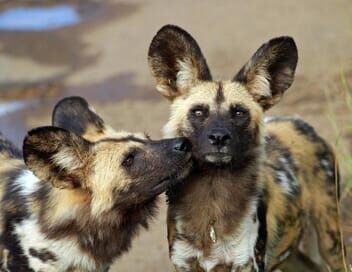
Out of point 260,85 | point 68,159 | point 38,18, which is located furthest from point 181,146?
point 38,18

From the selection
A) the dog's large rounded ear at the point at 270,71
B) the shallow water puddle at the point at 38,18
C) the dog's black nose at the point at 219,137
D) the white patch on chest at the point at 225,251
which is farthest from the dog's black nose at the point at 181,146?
the shallow water puddle at the point at 38,18

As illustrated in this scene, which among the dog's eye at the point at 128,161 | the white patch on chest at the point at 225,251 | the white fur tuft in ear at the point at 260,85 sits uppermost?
the white fur tuft in ear at the point at 260,85

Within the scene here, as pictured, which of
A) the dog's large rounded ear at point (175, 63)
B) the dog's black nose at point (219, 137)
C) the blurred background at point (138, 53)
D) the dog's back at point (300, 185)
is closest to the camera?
the dog's black nose at point (219, 137)

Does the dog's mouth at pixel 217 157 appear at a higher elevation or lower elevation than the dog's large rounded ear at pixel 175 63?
lower

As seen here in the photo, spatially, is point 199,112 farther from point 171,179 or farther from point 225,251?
point 225,251

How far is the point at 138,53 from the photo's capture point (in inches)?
339

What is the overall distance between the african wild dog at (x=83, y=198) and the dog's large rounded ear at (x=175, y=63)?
1.18 ft

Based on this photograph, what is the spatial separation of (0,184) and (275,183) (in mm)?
1224

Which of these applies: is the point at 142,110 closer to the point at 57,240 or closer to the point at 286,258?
the point at 286,258

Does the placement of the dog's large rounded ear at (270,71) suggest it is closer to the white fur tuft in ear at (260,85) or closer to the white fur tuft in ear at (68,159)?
the white fur tuft in ear at (260,85)

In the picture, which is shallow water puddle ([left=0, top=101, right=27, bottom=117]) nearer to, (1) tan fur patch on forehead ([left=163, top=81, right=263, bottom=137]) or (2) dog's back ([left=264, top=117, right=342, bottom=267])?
(2) dog's back ([left=264, top=117, right=342, bottom=267])

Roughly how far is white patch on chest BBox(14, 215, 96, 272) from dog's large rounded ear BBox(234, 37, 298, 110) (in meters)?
1.01

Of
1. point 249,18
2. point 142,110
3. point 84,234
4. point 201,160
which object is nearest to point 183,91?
point 201,160

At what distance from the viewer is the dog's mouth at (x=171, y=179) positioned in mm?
3795
